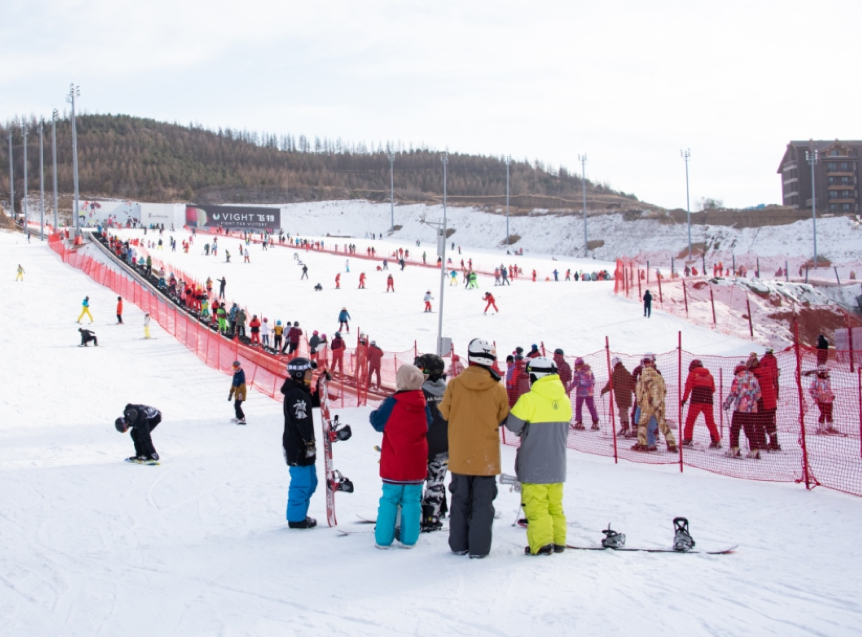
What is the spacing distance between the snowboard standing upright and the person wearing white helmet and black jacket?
1.12 m

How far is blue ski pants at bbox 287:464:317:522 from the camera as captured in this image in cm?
619

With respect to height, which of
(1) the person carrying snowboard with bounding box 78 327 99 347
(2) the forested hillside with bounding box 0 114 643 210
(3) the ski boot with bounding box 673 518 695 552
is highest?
(2) the forested hillside with bounding box 0 114 643 210

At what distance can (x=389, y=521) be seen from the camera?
222 inches

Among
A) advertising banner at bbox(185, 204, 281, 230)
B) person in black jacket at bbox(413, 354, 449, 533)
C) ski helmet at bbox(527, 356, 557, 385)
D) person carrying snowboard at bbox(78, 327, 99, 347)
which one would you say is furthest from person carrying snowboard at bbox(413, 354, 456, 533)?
advertising banner at bbox(185, 204, 281, 230)

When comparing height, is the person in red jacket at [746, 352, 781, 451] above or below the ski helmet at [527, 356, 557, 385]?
A: below

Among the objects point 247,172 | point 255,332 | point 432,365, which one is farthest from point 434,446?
point 247,172

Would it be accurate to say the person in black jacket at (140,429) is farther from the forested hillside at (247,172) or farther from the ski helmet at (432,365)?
the forested hillside at (247,172)

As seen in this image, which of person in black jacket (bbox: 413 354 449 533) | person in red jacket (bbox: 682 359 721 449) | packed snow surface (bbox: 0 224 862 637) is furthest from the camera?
person in red jacket (bbox: 682 359 721 449)

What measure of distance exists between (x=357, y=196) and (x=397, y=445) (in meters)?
111

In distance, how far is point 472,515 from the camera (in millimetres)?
5379

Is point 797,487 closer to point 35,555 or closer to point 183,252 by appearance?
point 35,555

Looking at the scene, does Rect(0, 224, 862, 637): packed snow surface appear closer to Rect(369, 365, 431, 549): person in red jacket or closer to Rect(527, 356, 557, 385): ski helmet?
Rect(369, 365, 431, 549): person in red jacket

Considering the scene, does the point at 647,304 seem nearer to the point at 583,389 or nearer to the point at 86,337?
the point at 583,389

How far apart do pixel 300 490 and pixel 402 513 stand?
1.07 metres
